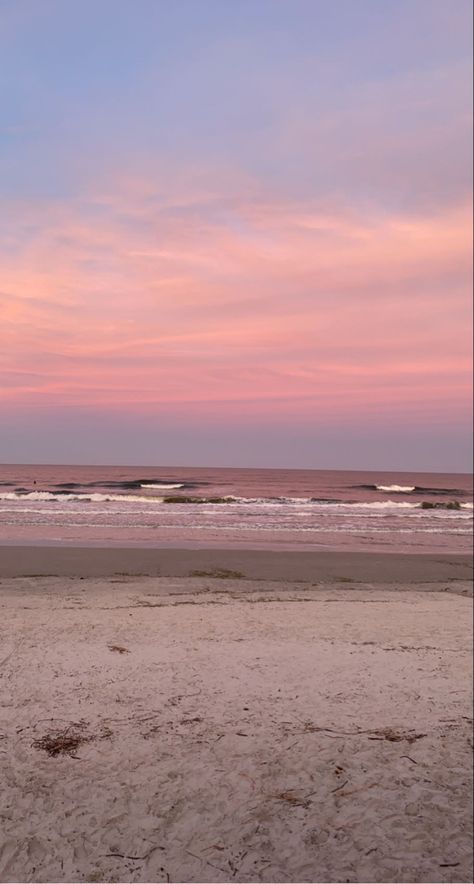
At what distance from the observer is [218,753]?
3141 millimetres

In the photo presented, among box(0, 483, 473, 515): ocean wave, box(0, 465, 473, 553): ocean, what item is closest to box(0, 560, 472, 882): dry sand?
box(0, 465, 473, 553): ocean

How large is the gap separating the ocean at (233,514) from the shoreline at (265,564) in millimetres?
463

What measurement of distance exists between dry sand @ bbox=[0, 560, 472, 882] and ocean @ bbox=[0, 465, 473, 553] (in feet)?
1.78

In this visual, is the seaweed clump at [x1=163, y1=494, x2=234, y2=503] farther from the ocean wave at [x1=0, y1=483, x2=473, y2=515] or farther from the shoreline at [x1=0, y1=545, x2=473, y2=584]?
the shoreline at [x1=0, y1=545, x2=473, y2=584]

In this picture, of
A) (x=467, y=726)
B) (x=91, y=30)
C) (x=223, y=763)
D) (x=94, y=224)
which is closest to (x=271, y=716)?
(x=223, y=763)

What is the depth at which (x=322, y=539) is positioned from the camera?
41.2ft

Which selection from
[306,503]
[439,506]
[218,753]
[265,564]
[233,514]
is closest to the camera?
[218,753]

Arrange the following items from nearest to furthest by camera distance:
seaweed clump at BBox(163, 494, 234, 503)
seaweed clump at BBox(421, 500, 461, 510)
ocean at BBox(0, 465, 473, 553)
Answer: ocean at BBox(0, 465, 473, 553) < seaweed clump at BBox(163, 494, 234, 503) < seaweed clump at BBox(421, 500, 461, 510)

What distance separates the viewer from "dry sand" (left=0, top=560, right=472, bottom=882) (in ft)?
8.00

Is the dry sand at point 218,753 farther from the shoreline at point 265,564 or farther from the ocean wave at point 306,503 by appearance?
the ocean wave at point 306,503

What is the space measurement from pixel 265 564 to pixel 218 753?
595 cm

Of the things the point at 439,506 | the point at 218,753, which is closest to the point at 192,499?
the point at 439,506

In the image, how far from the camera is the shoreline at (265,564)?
6938 millimetres

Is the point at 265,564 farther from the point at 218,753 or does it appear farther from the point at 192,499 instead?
the point at 192,499
